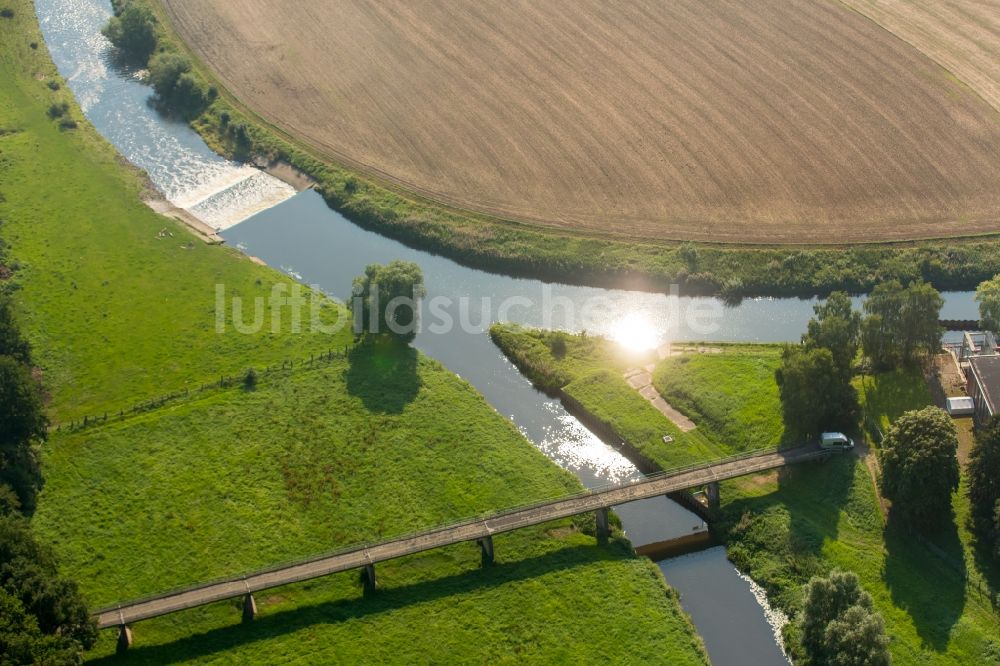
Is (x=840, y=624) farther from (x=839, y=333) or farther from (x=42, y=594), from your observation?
(x=42, y=594)

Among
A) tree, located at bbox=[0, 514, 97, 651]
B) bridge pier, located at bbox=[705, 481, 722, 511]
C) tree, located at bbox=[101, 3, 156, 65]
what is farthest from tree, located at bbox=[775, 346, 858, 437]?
tree, located at bbox=[101, 3, 156, 65]

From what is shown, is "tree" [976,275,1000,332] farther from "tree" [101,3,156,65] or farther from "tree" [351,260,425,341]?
"tree" [101,3,156,65]

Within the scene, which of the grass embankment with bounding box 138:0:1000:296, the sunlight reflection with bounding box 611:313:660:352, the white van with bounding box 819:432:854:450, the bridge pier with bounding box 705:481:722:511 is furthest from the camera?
the grass embankment with bounding box 138:0:1000:296

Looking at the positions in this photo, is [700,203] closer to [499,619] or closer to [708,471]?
[708,471]

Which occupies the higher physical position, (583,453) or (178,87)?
(178,87)

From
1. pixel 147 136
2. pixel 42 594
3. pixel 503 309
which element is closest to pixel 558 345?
pixel 503 309

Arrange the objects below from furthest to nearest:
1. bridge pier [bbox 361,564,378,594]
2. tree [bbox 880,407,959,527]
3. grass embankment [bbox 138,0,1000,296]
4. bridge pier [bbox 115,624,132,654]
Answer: grass embankment [bbox 138,0,1000,296]
tree [bbox 880,407,959,527]
bridge pier [bbox 361,564,378,594]
bridge pier [bbox 115,624,132,654]

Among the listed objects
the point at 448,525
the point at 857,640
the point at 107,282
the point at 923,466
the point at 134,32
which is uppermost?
the point at 134,32
